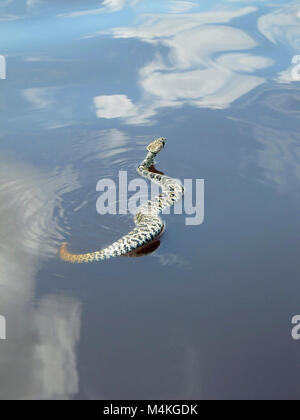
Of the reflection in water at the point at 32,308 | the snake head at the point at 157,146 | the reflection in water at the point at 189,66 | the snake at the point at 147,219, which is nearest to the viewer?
the reflection in water at the point at 32,308

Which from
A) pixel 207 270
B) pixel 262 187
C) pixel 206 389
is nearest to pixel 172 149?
pixel 262 187

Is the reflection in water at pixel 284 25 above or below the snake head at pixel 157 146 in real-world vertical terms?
above

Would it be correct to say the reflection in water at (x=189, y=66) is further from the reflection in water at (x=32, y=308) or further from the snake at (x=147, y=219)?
the reflection in water at (x=32, y=308)

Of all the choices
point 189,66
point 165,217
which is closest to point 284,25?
point 189,66

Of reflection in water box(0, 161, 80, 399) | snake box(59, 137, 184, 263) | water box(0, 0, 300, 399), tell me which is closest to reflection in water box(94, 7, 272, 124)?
water box(0, 0, 300, 399)

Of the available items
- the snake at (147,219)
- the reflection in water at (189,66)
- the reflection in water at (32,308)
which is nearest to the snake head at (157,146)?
the snake at (147,219)

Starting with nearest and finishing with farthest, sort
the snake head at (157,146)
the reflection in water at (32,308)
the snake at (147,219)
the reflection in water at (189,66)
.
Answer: the reflection in water at (32,308)
the snake at (147,219)
the snake head at (157,146)
the reflection in water at (189,66)

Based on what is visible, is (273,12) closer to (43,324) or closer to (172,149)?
(172,149)
